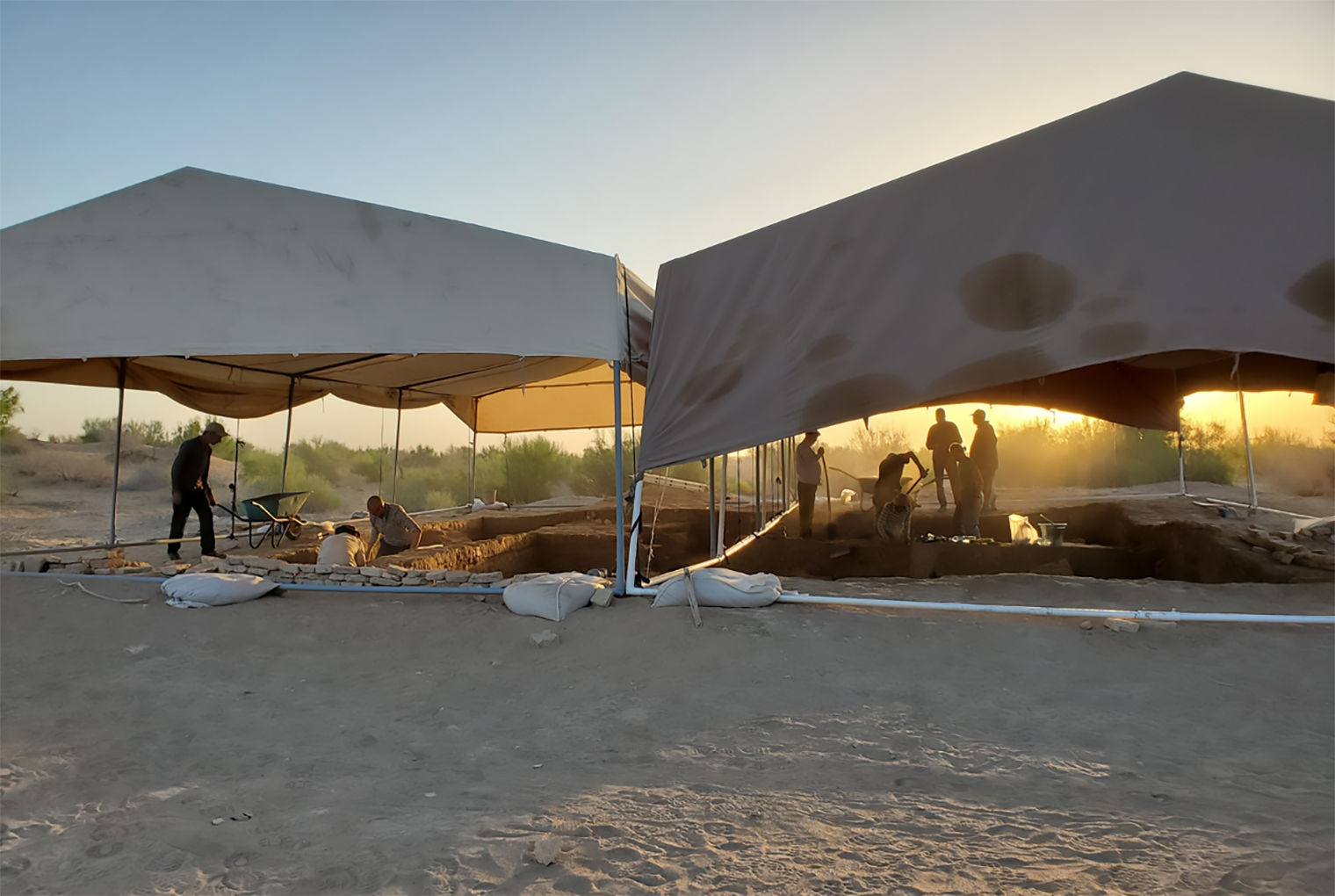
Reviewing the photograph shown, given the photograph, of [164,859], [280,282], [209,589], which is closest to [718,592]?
[164,859]

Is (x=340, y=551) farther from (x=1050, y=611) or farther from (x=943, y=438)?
(x=943, y=438)

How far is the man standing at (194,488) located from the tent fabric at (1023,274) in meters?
5.70

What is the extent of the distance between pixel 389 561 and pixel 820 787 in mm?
5573

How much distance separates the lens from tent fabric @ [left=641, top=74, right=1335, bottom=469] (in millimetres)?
4574

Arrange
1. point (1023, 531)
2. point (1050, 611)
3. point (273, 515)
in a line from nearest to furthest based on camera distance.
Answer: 1. point (1050, 611)
2. point (273, 515)
3. point (1023, 531)

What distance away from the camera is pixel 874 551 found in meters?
8.93

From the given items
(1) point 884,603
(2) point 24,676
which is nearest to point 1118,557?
(1) point 884,603

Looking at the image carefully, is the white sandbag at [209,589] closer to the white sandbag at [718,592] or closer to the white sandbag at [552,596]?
the white sandbag at [552,596]

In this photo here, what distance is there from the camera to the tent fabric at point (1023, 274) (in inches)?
180

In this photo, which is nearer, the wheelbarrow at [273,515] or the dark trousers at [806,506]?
the wheelbarrow at [273,515]

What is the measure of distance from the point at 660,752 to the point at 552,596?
7.34 feet

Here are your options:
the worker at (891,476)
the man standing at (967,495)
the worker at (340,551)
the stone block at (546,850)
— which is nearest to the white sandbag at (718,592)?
the stone block at (546,850)

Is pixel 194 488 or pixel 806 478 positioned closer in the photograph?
pixel 194 488

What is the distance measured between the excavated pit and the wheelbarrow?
3.96ft
